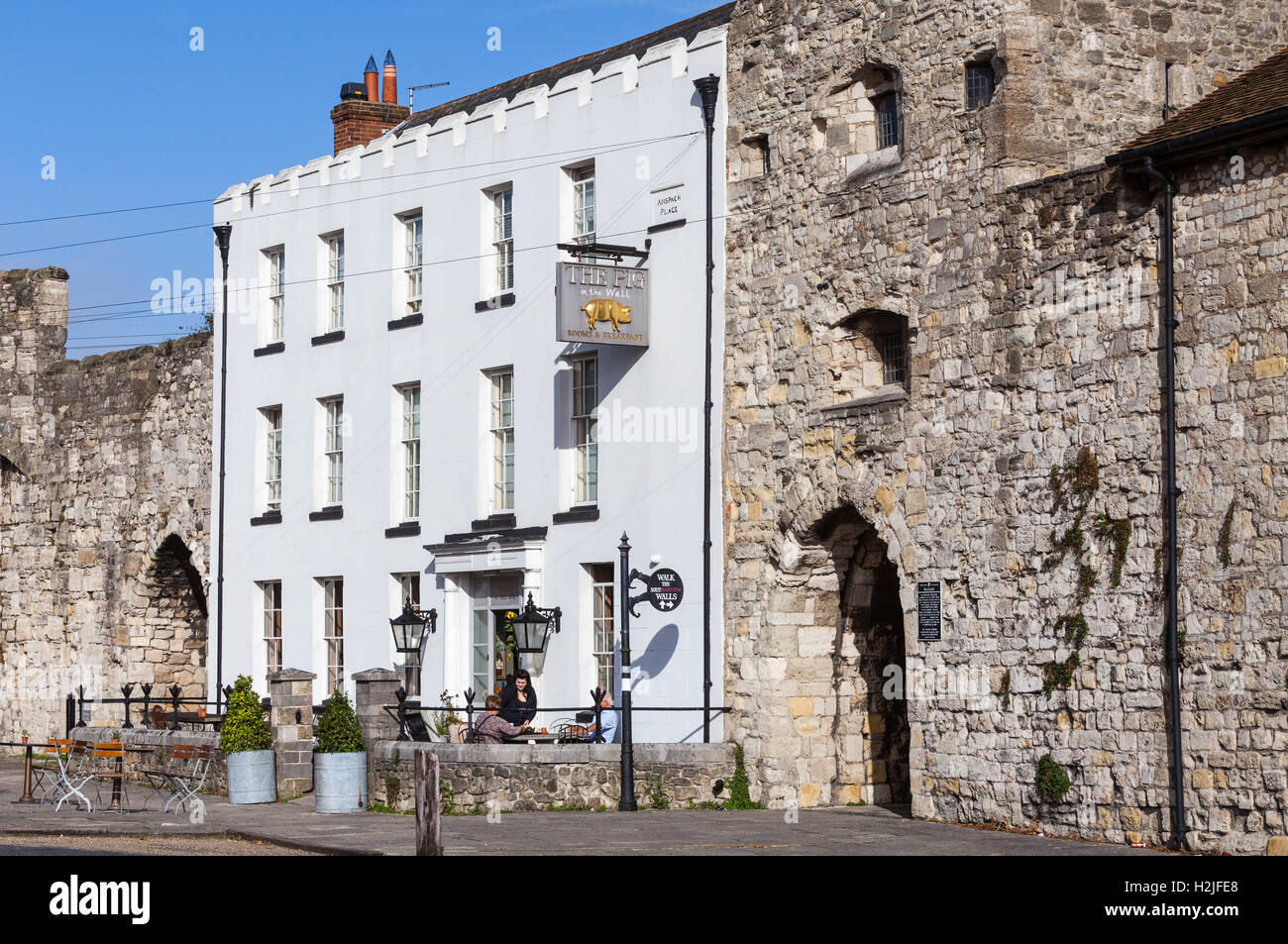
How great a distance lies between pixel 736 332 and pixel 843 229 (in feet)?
6.41

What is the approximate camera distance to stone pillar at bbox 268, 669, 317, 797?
22531mm

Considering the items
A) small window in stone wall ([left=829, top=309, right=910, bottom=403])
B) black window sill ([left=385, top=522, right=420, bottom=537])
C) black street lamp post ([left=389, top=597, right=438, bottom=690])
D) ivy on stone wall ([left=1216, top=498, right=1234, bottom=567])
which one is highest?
small window in stone wall ([left=829, top=309, right=910, bottom=403])

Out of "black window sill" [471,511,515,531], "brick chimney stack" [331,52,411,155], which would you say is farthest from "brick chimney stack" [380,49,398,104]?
"black window sill" [471,511,515,531]

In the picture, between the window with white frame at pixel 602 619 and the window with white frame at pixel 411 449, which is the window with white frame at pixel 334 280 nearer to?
the window with white frame at pixel 411 449

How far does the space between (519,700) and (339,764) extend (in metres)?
2.27

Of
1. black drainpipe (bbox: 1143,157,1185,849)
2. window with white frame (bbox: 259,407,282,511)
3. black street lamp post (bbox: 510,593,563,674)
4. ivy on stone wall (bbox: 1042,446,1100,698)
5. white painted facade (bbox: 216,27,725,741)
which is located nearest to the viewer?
black drainpipe (bbox: 1143,157,1185,849)

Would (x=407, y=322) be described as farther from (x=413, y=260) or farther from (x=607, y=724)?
(x=607, y=724)

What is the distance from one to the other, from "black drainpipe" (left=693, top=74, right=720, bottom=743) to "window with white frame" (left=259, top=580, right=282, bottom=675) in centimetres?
921

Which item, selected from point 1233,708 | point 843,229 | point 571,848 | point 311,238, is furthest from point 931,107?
point 311,238

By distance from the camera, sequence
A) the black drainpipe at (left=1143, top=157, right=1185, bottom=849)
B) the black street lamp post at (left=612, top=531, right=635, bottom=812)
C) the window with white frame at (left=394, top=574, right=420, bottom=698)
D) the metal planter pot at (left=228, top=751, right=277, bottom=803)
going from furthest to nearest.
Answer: the window with white frame at (left=394, top=574, right=420, bottom=698), the metal planter pot at (left=228, top=751, right=277, bottom=803), the black street lamp post at (left=612, top=531, right=635, bottom=812), the black drainpipe at (left=1143, top=157, right=1185, bottom=849)

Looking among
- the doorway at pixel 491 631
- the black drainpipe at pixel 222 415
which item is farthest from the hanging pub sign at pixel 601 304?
the black drainpipe at pixel 222 415

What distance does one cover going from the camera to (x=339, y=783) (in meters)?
20.8

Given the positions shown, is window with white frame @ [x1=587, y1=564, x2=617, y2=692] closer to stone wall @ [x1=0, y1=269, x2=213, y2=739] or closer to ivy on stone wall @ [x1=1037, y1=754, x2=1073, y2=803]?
ivy on stone wall @ [x1=1037, y1=754, x2=1073, y2=803]

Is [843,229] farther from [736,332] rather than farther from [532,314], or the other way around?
[532,314]
